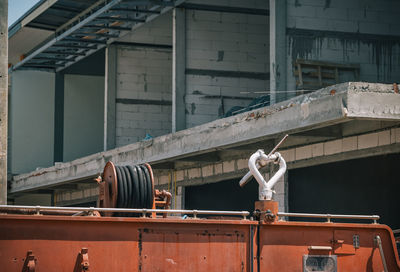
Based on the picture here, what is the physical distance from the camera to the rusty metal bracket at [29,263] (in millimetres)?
9602

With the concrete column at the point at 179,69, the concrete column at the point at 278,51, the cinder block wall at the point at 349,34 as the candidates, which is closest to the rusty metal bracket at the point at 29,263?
the concrete column at the point at 278,51

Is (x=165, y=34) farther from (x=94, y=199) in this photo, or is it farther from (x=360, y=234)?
(x=360, y=234)

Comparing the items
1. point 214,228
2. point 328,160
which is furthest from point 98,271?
point 328,160

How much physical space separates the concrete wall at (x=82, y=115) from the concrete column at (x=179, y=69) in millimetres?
15846

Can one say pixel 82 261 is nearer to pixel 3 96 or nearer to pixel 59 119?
pixel 3 96

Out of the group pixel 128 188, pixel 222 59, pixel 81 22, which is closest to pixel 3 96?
pixel 128 188

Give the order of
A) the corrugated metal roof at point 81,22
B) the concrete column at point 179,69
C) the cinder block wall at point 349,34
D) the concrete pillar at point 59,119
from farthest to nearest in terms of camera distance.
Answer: the concrete pillar at point 59,119 < the corrugated metal roof at point 81,22 < the concrete column at point 179,69 < the cinder block wall at point 349,34

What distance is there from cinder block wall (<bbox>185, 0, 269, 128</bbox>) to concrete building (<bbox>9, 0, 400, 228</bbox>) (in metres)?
0.05

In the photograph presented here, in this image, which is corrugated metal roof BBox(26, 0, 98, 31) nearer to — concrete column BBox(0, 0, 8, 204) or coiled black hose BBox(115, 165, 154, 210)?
concrete column BBox(0, 0, 8, 204)

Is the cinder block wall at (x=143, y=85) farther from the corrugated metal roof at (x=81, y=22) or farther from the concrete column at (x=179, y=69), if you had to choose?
the concrete column at (x=179, y=69)

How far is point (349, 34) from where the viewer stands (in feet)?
83.4

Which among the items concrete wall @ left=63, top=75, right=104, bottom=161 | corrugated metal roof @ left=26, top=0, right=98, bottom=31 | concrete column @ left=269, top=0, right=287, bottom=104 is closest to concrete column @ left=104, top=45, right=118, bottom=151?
corrugated metal roof @ left=26, top=0, right=98, bottom=31

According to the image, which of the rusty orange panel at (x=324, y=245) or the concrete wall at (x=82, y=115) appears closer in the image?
the rusty orange panel at (x=324, y=245)

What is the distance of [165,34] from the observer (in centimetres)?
3775
